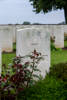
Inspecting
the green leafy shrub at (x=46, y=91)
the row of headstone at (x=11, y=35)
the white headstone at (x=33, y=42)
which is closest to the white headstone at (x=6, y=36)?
the row of headstone at (x=11, y=35)

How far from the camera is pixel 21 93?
5.96 metres

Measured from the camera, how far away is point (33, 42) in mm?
6629

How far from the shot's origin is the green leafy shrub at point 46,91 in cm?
577

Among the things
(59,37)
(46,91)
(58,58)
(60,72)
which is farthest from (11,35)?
(46,91)

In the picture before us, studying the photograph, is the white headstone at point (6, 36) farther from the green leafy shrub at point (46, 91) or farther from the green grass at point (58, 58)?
the green leafy shrub at point (46, 91)

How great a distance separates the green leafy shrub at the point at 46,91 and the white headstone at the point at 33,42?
0.86 metres

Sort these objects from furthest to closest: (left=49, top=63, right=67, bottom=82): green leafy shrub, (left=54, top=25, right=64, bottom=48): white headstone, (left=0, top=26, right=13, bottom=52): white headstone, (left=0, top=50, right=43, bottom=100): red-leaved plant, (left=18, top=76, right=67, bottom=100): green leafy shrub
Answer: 1. (left=54, top=25, right=64, bottom=48): white headstone
2. (left=0, top=26, right=13, bottom=52): white headstone
3. (left=49, top=63, right=67, bottom=82): green leafy shrub
4. (left=18, top=76, right=67, bottom=100): green leafy shrub
5. (left=0, top=50, right=43, bottom=100): red-leaved plant

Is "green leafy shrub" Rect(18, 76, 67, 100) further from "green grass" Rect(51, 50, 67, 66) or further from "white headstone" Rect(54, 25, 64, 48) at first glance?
"white headstone" Rect(54, 25, 64, 48)

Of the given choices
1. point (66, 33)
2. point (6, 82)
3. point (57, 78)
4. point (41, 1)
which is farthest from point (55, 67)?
point (41, 1)

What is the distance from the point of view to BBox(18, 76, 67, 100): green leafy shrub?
18.9 feet

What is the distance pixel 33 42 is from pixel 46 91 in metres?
1.27

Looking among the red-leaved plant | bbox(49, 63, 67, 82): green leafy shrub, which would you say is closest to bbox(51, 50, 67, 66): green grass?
bbox(49, 63, 67, 82): green leafy shrub

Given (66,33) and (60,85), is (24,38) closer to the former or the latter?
(60,85)

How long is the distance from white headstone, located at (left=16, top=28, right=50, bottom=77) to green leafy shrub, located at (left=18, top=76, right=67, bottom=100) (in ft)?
2.81
